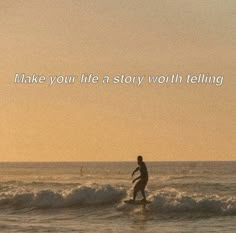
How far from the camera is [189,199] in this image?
1016 inches

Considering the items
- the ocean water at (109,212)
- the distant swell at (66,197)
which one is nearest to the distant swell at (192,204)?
the ocean water at (109,212)

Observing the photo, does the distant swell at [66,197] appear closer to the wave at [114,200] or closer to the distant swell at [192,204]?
the wave at [114,200]

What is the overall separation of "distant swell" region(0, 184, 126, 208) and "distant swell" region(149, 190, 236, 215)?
131 inches

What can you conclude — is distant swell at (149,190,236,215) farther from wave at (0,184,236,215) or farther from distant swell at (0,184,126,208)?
distant swell at (0,184,126,208)

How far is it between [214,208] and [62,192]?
27.5 ft

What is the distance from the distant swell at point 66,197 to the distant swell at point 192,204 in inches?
131

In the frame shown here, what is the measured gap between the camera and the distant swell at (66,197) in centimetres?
2856

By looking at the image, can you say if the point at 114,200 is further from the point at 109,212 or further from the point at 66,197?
the point at 109,212

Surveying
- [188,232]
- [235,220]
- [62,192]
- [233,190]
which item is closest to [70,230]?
[188,232]

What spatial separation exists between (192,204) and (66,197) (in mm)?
6615

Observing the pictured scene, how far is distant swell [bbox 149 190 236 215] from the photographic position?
24547 mm

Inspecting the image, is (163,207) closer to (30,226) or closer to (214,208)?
(214,208)

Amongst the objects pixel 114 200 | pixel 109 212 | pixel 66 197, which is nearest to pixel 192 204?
pixel 109 212

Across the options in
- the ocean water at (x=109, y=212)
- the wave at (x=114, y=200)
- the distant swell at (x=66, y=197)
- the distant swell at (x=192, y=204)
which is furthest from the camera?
the distant swell at (x=66, y=197)
